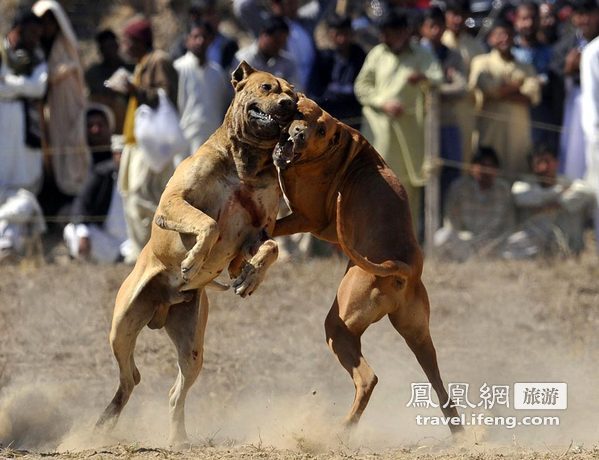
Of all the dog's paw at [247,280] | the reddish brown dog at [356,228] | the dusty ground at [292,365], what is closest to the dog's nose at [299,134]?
the reddish brown dog at [356,228]

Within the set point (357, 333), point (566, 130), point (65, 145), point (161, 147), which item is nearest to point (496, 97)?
point (566, 130)

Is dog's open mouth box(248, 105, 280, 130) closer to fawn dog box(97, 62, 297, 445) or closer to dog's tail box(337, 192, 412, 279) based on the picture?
fawn dog box(97, 62, 297, 445)

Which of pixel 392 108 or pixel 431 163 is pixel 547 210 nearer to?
pixel 431 163

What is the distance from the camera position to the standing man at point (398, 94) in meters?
12.5

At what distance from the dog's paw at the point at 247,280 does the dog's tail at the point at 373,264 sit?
470 millimetres

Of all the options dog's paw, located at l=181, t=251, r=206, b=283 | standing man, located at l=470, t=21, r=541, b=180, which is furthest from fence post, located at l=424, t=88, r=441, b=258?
dog's paw, located at l=181, t=251, r=206, b=283

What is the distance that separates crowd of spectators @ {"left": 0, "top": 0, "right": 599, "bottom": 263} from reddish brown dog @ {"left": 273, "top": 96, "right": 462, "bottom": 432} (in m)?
4.62

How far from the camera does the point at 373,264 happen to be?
7.32 metres

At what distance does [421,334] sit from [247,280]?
3.57ft

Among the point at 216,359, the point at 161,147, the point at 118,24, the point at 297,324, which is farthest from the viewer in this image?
the point at 118,24

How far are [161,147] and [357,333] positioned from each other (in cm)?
501

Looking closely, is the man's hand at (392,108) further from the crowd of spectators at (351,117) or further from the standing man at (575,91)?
the standing man at (575,91)

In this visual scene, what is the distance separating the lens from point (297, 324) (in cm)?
1088

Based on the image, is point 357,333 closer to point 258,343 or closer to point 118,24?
point 258,343
